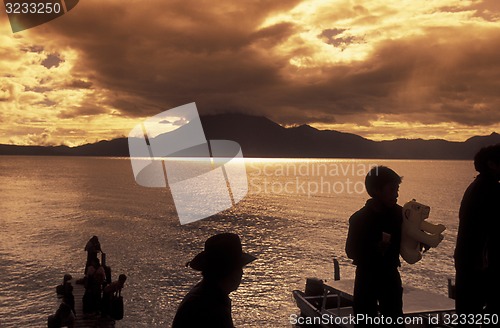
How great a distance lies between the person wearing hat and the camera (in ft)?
10.4

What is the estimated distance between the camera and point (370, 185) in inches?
194

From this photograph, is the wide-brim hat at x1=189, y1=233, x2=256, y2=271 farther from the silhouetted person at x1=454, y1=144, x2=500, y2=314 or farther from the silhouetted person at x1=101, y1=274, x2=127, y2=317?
the silhouetted person at x1=101, y1=274, x2=127, y2=317

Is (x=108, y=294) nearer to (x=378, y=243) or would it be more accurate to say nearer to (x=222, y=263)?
(x=378, y=243)

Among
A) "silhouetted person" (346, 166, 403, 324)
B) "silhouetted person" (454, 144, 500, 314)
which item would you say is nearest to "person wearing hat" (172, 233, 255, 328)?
"silhouetted person" (346, 166, 403, 324)

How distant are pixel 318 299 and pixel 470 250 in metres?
19.8

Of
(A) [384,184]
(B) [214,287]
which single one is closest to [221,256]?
(B) [214,287]

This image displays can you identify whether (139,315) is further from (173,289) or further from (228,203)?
(228,203)

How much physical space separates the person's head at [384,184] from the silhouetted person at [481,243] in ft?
2.77

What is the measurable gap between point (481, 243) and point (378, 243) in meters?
1.09

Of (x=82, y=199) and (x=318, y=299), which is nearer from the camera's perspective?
(x=318, y=299)

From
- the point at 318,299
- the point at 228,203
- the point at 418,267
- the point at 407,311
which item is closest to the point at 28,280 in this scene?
the point at 318,299

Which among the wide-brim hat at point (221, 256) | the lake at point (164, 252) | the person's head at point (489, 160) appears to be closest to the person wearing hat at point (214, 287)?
the wide-brim hat at point (221, 256)

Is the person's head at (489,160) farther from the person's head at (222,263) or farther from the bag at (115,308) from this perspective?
the bag at (115,308)

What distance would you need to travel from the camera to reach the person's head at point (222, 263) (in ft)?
10.8
